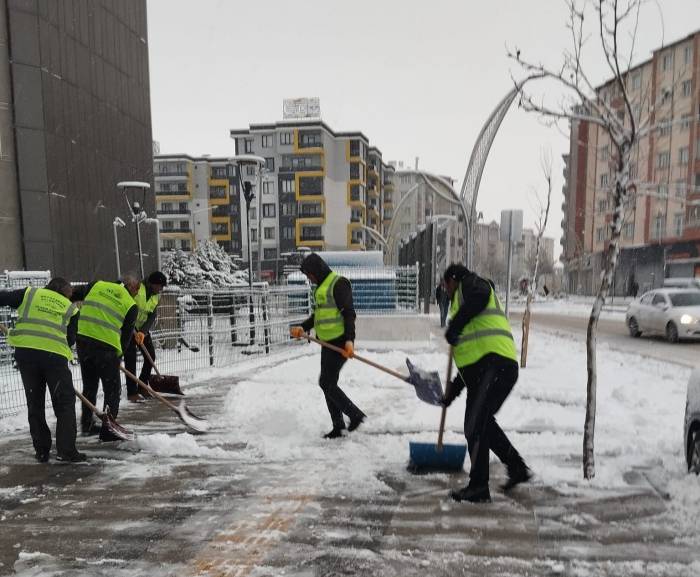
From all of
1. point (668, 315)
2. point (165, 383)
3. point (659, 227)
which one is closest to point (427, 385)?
point (165, 383)

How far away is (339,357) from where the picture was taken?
496 cm

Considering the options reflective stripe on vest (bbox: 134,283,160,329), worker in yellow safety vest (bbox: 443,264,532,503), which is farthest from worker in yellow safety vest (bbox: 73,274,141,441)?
worker in yellow safety vest (bbox: 443,264,532,503)

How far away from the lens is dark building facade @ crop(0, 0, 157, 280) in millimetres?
14555

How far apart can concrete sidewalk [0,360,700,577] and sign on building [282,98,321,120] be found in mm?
58350

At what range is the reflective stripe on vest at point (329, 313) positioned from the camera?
4.96 metres

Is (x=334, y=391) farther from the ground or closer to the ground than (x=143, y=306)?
closer to the ground

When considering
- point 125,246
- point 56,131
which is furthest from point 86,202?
point 125,246

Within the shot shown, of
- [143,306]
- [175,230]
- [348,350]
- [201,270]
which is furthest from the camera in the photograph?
[175,230]

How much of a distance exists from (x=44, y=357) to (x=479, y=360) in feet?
→ 11.6

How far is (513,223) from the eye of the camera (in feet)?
30.1

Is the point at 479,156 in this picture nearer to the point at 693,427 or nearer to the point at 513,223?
the point at 513,223

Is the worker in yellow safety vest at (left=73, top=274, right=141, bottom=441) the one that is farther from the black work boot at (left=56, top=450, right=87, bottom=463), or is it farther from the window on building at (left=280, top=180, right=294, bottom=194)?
the window on building at (left=280, top=180, right=294, bottom=194)

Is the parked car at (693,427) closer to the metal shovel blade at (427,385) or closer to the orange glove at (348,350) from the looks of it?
the metal shovel blade at (427,385)

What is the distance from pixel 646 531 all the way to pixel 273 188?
56.9m
